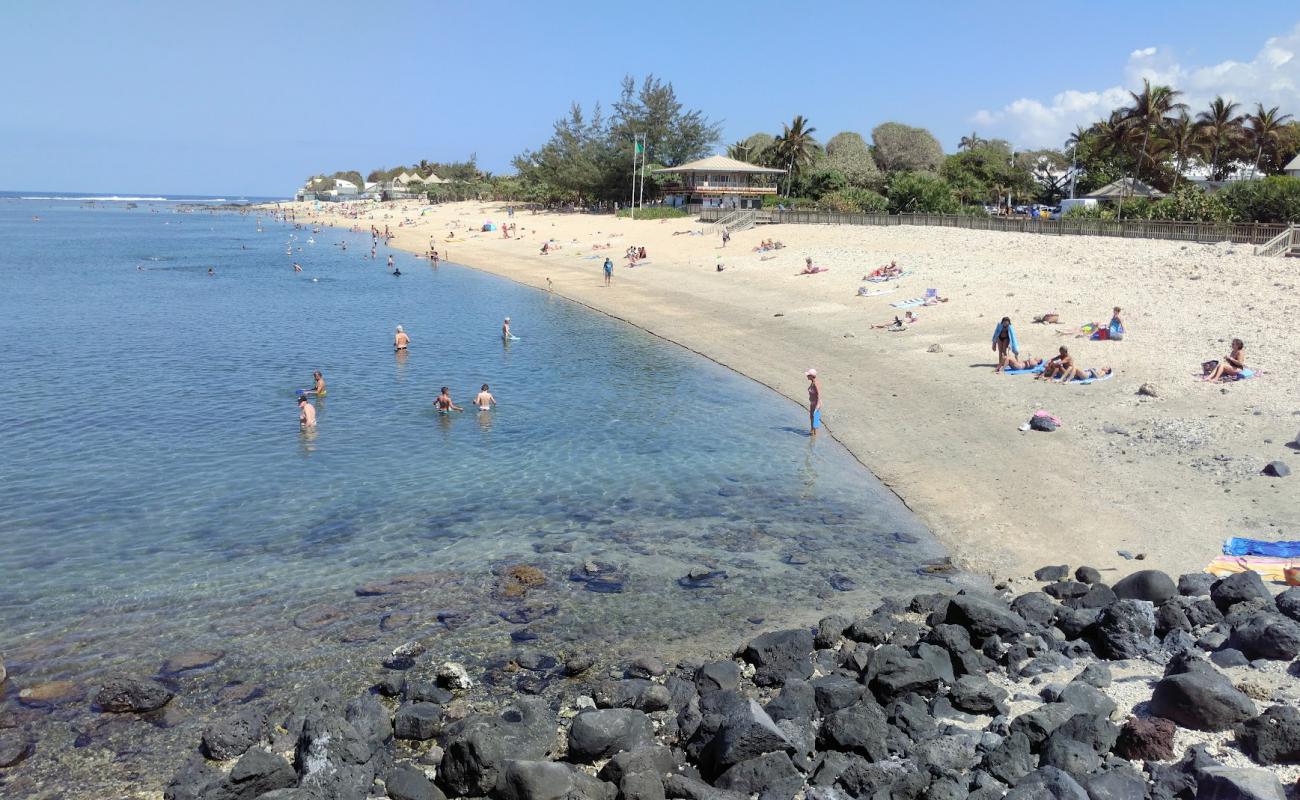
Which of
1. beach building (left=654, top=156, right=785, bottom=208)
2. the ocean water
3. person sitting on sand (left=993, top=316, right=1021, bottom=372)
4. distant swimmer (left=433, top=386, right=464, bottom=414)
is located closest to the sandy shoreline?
person sitting on sand (left=993, top=316, right=1021, bottom=372)

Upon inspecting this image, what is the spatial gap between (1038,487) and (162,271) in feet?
206

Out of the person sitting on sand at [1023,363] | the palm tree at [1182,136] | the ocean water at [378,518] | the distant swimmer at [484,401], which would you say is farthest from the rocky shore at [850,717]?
the palm tree at [1182,136]

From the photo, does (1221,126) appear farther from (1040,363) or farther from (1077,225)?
(1040,363)

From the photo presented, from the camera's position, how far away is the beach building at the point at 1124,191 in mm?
61781

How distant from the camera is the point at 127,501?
55.7ft

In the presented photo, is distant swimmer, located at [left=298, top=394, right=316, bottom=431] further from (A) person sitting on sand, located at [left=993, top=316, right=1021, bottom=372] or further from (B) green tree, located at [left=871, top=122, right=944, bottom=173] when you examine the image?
(B) green tree, located at [left=871, top=122, right=944, bottom=173]

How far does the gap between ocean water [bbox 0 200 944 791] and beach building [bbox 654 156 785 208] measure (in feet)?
139

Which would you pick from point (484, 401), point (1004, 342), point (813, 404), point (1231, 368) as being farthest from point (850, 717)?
point (1004, 342)

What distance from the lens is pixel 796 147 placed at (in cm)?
7781

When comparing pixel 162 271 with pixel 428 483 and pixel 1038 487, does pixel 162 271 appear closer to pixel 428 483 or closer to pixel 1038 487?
pixel 428 483

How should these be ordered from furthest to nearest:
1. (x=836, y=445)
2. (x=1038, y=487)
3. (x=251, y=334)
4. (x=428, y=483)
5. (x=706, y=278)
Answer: (x=706, y=278) < (x=251, y=334) < (x=836, y=445) < (x=428, y=483) < (x=1038, y=487)

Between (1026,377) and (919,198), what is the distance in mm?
40870

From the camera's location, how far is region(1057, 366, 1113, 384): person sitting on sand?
22.8 metres

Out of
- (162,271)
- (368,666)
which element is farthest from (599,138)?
(368,666)
